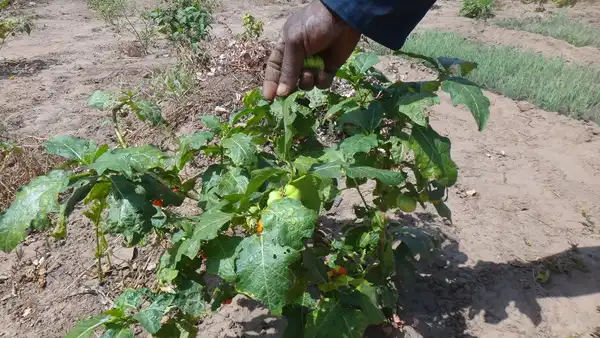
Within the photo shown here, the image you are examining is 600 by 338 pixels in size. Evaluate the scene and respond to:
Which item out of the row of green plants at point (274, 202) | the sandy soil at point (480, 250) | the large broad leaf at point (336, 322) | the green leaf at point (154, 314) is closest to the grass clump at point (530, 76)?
the sandy soil at point (480, 250)

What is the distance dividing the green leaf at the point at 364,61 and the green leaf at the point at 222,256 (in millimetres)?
853

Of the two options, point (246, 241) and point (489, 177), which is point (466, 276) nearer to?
point (489, 177)

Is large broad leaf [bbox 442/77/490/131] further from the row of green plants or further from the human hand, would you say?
the human hand

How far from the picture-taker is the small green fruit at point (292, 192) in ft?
4.29

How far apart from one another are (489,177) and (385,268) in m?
1.81

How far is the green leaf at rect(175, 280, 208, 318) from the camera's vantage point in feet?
5.43

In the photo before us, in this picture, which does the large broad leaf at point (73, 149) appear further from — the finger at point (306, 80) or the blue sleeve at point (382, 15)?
the blue sleeve at point (382, 15)

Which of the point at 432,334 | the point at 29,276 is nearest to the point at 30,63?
the point at 29,276

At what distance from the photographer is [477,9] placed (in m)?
8.98

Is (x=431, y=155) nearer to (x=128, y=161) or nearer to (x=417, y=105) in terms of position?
(x=417, y=105)

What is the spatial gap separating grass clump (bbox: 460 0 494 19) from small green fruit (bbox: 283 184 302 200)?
29.0ft

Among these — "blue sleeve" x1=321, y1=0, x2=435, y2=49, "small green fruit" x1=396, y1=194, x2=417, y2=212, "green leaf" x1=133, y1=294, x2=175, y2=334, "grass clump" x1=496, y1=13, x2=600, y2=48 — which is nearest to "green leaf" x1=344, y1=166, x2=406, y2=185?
"small green fruit" x1=396, y1=194, x2=417, y2=212

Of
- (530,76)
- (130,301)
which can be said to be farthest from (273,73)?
(530,76)

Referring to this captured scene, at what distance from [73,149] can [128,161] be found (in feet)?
0.91
